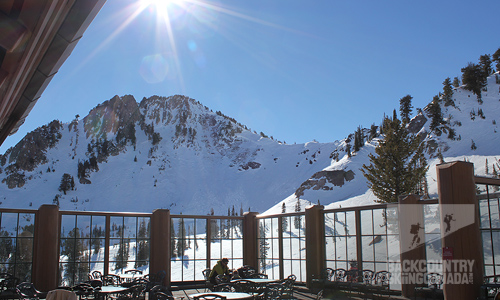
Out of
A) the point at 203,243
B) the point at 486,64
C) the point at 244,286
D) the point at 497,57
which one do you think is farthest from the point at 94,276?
the point at 497,57

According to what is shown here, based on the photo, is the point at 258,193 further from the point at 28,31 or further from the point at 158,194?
the point at 28,31

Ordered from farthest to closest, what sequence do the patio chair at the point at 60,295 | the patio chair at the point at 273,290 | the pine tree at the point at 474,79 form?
1. the pine tree at the point at 474,79
2. the patio chair at the point at 273,290
3. the patio chair at the point at 60,295

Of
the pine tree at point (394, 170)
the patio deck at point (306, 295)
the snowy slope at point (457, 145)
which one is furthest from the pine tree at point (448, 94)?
the patio deck at point (306, 295)

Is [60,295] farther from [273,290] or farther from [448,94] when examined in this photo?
[448,94]

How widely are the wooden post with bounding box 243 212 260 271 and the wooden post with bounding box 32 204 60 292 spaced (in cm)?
707

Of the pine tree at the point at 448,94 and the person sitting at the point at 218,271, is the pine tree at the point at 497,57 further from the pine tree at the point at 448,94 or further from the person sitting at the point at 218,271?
the person sitting at the point at 218,271

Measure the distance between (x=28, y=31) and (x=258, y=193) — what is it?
82.7 metres

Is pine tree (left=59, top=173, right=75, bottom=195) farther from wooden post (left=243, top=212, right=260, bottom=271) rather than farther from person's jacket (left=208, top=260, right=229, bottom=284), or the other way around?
person's jacket (left=208, top=260, right=229, bottom=284)

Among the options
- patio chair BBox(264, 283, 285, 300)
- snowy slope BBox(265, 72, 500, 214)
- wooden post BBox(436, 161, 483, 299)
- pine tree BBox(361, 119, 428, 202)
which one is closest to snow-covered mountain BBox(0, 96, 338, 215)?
snowy slope BBox(265, 72, 500, 214)

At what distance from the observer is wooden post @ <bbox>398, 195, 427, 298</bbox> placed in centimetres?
1030

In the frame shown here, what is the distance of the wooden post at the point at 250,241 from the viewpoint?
1608 centimetres

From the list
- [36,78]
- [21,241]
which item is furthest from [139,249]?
[36,78]

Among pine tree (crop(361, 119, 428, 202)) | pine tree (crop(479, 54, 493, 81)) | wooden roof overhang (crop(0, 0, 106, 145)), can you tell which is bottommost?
wooden roof overhang (crop(0, 0, 106, 145))

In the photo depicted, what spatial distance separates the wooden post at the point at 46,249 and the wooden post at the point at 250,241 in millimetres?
7069
